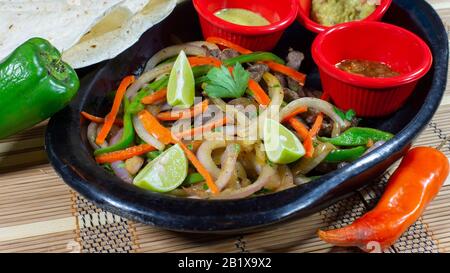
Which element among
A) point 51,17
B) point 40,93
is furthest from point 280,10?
point 40,93

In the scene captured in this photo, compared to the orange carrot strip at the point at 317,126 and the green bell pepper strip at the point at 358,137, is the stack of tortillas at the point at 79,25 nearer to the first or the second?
the orange carrot strip at the point at 317,126

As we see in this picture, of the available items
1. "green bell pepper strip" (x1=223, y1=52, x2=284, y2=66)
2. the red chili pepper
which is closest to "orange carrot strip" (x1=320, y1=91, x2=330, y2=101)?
"green bell pepper strip" (x1=223, y1=52, x2=284, y2=66)

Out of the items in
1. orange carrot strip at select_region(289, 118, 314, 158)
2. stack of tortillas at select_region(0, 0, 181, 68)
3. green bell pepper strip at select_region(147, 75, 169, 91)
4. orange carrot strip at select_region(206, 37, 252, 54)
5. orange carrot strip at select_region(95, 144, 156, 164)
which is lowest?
orange carrot strip at select_region(289, 118, 314, 158)

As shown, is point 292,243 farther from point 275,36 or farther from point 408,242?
point 275,36

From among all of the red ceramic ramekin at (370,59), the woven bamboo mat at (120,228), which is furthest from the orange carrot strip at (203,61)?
the woven bamboo mat at (120,228)

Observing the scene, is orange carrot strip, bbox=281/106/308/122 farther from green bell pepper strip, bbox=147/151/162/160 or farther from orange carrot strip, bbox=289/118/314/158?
green bell pepper strip, bbox=147/151/162/160

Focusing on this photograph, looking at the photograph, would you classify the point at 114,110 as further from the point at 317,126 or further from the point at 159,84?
the point at 317,126
